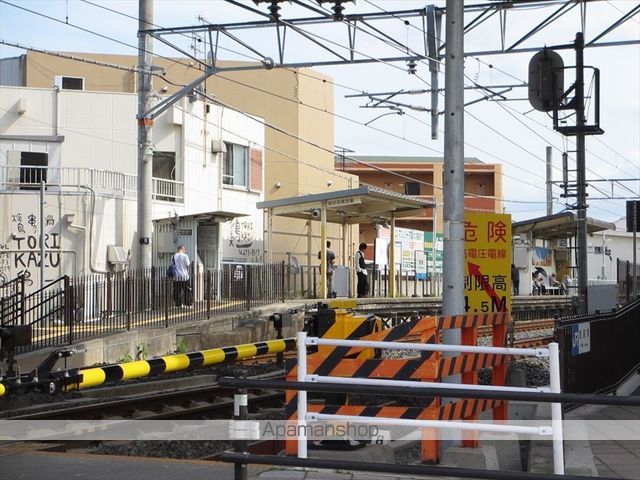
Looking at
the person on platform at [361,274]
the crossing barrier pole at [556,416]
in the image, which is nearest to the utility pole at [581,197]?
the crossing barrier pole at [556,416]

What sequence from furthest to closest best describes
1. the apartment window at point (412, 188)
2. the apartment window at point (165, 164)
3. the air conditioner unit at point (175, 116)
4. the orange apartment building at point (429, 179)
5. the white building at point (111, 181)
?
the orange apartment building at point (429, 179) → the apartment window at point (412, 188) → the apartment window at point (165, 164) → the air conditioner unit at point (175, 116) → the white building at point (111, 181)

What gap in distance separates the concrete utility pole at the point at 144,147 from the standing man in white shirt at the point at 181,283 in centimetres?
109

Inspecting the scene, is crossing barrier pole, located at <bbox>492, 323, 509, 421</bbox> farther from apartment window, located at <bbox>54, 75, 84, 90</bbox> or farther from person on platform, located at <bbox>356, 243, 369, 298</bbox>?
apartment window, located at <bbox>54, 75, 84, 90</bbox>

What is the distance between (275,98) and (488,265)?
106 feet

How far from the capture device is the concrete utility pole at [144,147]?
22.7 m

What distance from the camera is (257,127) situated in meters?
36.6

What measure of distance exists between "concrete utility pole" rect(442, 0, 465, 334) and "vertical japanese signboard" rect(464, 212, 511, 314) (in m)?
2.94

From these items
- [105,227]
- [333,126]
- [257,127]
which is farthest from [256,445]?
[333,126]

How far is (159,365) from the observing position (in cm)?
1288

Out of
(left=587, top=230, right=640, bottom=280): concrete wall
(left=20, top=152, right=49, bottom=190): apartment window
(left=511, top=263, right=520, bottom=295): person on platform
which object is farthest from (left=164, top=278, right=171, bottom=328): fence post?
(left=587, top=230, right=640, bottom=280): concrete wall

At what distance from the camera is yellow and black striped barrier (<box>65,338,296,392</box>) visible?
11.7m

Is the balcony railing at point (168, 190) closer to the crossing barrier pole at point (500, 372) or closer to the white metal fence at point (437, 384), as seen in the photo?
the crossing barrier pole at point (500, 372)

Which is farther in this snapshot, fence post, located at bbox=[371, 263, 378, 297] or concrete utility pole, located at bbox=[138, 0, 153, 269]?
fence post, located at bbox=[371, 263, 378, 297]

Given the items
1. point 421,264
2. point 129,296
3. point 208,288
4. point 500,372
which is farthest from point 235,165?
point 500,372
